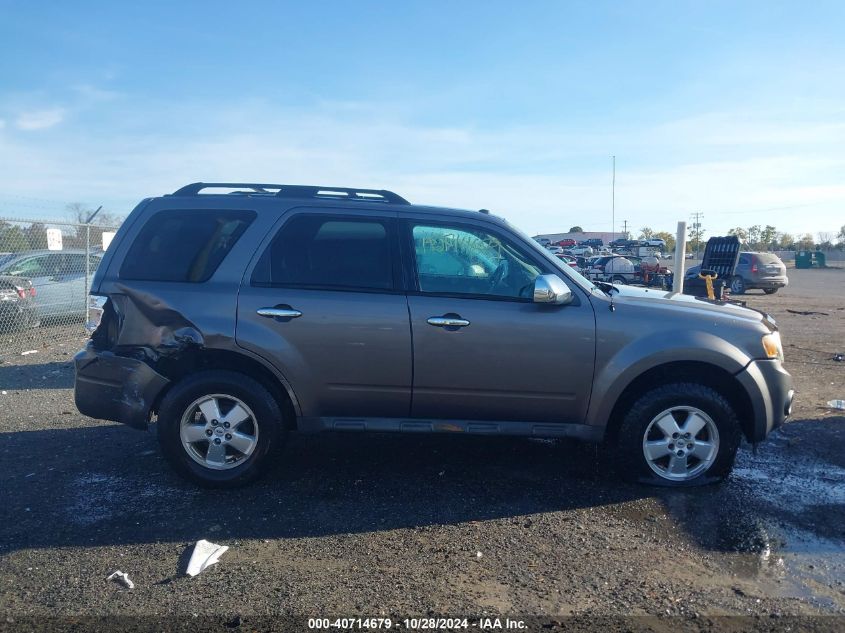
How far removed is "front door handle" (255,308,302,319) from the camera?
15.0ft

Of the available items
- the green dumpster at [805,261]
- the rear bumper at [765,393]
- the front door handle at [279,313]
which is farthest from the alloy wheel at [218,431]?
the green dumpster at [805,261]

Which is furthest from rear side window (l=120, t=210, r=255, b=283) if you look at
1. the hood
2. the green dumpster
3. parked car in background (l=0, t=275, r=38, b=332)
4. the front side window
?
the green dumpster

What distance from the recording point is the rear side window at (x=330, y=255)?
4719mm

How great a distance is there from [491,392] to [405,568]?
141cm

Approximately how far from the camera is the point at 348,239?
4820mm

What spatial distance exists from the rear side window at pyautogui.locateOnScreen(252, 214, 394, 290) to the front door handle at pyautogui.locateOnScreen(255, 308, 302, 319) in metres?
0.20

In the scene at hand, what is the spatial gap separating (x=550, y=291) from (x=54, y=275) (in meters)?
9.71

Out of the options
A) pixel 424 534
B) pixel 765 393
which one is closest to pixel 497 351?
pixel 424 534

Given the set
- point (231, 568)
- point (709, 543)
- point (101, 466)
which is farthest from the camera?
point (101, 466)

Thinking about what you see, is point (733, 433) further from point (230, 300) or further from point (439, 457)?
point (230, 300)

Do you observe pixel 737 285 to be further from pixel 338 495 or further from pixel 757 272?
pixel 338 495

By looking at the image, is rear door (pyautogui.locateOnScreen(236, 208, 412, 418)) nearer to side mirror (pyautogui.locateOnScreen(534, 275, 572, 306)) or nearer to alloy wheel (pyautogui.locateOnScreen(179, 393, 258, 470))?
alloy wheel (pyautogui.locateOnScreen(179, 393, 258, 470))

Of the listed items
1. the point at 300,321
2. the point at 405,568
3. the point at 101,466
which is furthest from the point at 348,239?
the point at 101,466

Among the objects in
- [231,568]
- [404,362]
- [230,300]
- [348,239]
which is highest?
[348,239]
